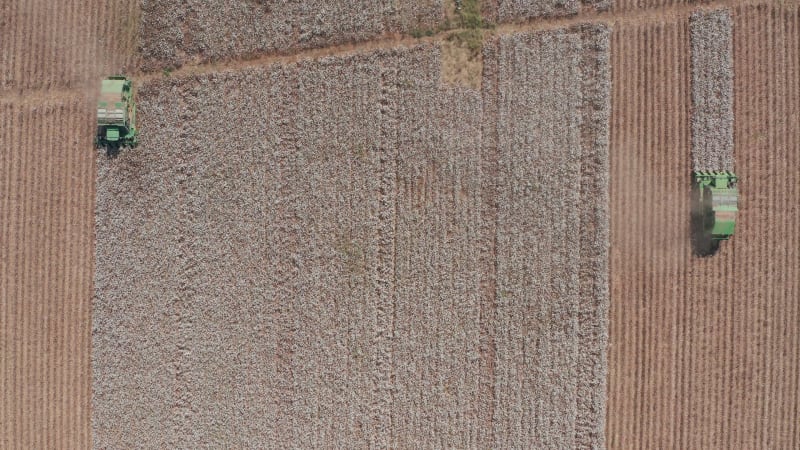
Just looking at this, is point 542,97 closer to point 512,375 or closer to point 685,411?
point 512,375

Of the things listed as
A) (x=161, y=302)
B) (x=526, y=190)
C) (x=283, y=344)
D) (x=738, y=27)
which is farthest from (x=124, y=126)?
(x=738, y=27)

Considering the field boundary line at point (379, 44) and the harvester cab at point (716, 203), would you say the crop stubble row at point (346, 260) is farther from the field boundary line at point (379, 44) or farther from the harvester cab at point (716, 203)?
the harvester cab at point (716, 203)

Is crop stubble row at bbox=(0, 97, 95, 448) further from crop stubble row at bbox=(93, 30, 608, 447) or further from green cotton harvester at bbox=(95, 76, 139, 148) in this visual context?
green cotton harvester at bbox=(95, 76, 139, 148)

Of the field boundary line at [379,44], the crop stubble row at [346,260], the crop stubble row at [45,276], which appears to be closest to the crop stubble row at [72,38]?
the field boundary line at [379,44]

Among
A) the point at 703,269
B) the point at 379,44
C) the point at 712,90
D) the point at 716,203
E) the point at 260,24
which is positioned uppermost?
the point at 260,24

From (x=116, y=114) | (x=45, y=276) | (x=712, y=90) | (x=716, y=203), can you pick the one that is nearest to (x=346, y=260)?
(x=116, y=114)

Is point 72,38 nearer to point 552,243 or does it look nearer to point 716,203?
point 552,243

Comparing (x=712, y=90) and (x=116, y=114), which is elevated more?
(x=712, y=90)
